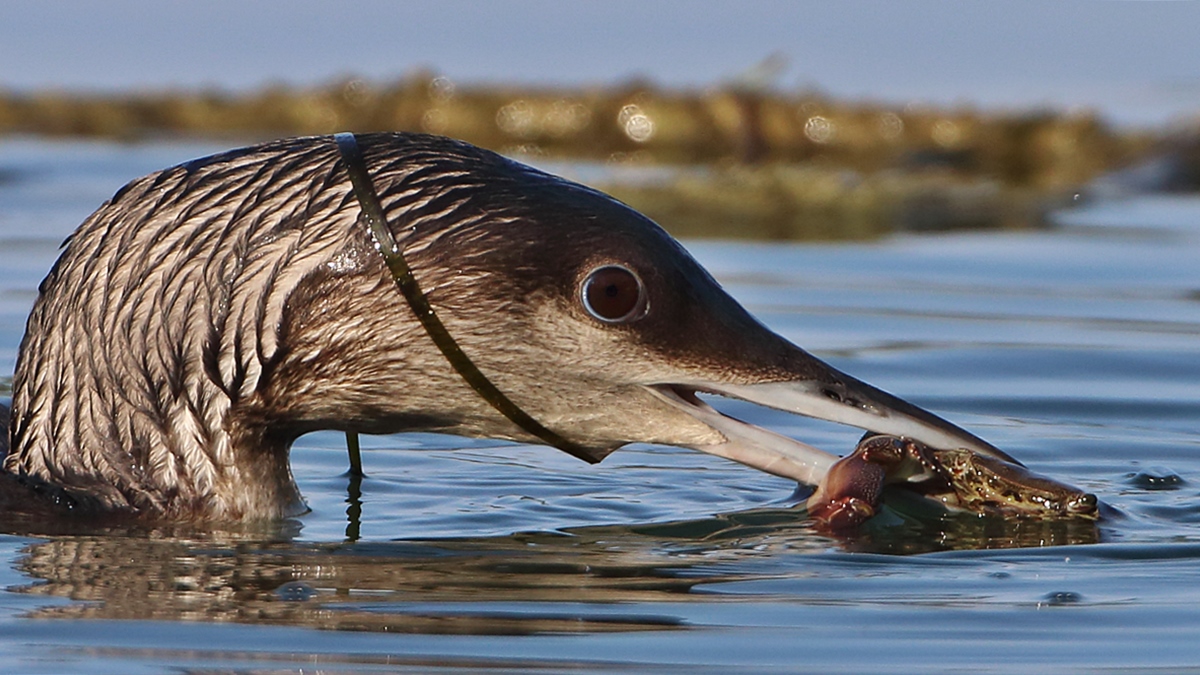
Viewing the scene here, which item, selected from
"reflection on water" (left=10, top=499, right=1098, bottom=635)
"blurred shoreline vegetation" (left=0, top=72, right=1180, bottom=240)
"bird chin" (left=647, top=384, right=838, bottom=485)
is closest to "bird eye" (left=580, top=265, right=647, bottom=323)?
"bird chin" (left=647, top=384, right=838, bottom=485)

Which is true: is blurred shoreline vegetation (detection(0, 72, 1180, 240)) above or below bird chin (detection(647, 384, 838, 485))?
above

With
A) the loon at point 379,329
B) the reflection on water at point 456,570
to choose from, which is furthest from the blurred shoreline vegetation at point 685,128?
the loon at point 379,329

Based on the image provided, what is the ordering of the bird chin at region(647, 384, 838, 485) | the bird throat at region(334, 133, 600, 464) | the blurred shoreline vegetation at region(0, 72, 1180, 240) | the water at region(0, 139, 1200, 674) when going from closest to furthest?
the water at region(0, 139, 1200, 674) → the bird throat at region(334, 133, 600, 464) → the bird chin at region(647, 384, 838, 485) → the blurred shoreline vegetation at region(0, 72, 1180, 240)

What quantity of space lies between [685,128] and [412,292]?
13.4 metres

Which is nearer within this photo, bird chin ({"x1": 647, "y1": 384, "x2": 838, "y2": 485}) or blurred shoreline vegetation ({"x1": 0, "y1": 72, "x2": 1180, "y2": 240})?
bird chin ({"x1": 647, "y1": 384, "x2": 838, "y2": 485})

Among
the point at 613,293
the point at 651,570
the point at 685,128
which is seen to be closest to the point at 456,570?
the point at 651,570

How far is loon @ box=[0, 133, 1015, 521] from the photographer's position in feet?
18.1

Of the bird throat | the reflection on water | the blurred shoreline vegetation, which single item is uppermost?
the blurred shoreline vegetation

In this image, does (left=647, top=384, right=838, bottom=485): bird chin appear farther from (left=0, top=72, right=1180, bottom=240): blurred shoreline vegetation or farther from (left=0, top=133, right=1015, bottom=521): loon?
(left=0, top=72, right=1180, bottom=240): blurred shoreline vegetation

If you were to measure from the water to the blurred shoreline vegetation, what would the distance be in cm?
776

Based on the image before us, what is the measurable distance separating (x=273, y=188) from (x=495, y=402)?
0.77 meters

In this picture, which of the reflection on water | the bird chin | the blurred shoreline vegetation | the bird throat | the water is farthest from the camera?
the blurred shoreline vegetation

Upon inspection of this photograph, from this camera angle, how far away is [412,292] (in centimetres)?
550

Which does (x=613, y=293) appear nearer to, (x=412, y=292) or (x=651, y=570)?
(x=412, y=292)
